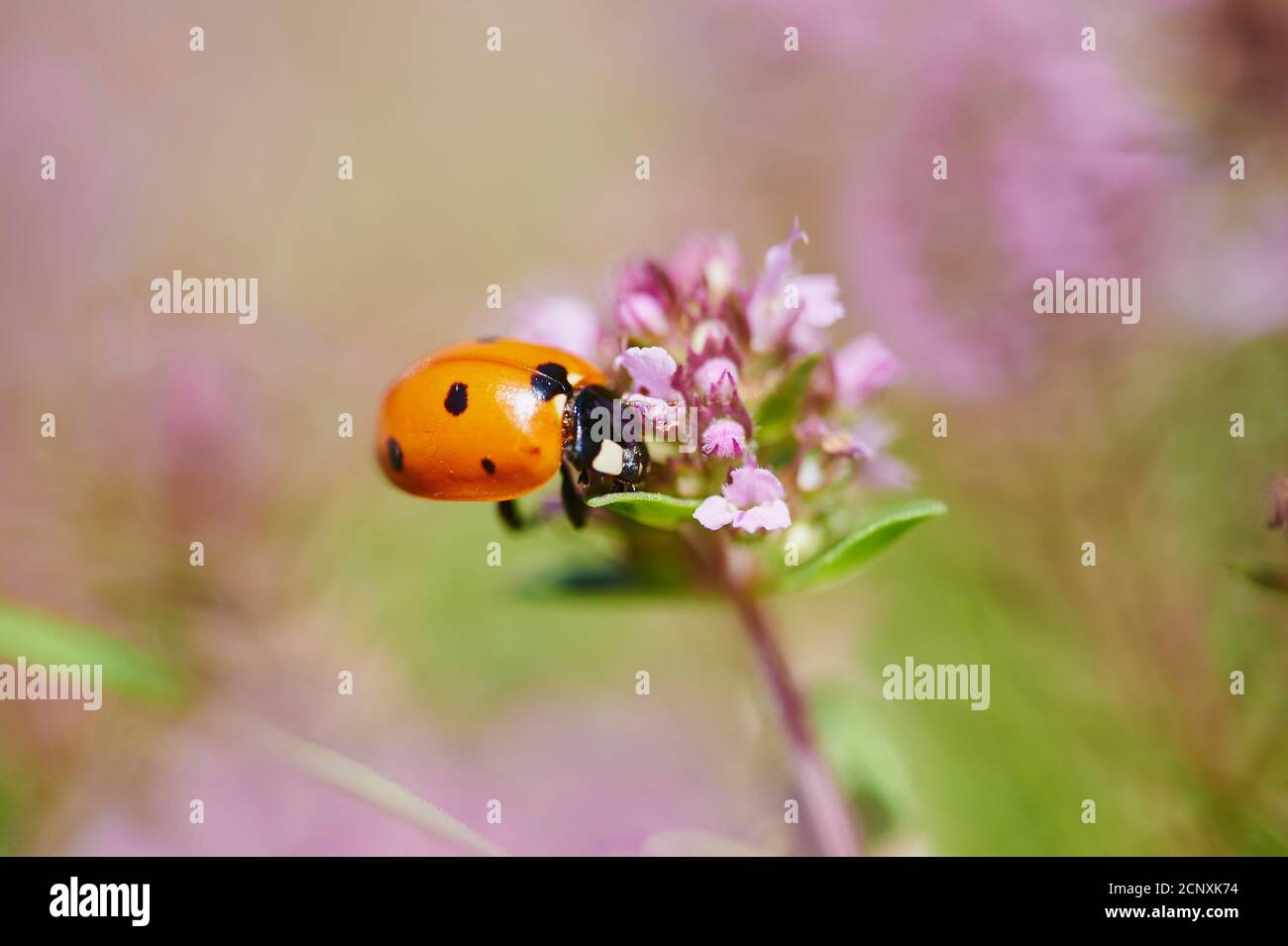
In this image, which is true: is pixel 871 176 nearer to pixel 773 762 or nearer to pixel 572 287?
pixel 572 287

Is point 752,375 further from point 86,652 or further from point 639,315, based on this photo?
point 86,652

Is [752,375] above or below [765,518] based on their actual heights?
above

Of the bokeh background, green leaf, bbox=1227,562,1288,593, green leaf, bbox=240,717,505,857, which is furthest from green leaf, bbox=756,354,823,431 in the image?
green leaf, bbox=240,717,505,857

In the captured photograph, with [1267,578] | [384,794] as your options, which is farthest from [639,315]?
[1267,578]

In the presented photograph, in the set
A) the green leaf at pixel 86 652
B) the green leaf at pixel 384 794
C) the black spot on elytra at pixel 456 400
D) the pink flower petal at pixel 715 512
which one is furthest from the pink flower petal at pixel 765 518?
the green leaf at pixel 86 652

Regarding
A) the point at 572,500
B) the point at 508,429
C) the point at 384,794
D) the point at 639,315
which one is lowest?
the point at 384,794

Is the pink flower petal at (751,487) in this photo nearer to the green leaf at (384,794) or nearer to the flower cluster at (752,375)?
the flower cluster at (752,375)
